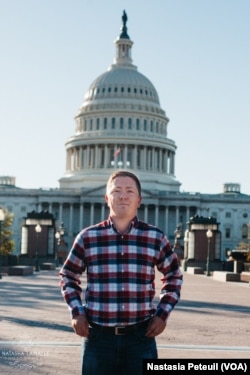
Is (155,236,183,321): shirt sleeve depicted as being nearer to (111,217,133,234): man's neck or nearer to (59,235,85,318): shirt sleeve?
(111,217,133,234): man's neck

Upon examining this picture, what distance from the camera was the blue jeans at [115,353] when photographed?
6.41m

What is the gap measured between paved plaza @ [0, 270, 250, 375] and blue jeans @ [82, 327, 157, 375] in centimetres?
396

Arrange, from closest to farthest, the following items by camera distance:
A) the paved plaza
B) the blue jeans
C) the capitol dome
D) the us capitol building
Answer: the blue jeans < the paved plaza < the us capitol building < the capitol dome

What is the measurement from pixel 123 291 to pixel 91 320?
0.38m

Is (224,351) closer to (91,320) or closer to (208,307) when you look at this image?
(91,320)

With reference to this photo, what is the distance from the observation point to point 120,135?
513ft

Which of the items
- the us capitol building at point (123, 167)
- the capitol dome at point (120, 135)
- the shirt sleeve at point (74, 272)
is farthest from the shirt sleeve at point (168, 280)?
the capitol dome at point (120, 135)

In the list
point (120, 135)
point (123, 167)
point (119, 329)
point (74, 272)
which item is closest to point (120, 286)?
point (119, 329)

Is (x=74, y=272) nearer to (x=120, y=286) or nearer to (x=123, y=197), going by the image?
(x=120, y=286)

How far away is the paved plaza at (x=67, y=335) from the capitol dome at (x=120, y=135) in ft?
422

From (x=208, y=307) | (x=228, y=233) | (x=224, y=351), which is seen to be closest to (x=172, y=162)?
(x=228, y=233)

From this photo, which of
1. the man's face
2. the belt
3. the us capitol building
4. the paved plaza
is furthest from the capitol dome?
the belt

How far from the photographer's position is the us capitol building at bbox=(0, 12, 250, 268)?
14500cm

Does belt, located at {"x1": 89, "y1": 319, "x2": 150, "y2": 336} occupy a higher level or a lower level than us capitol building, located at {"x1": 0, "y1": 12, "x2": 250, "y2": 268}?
lower
